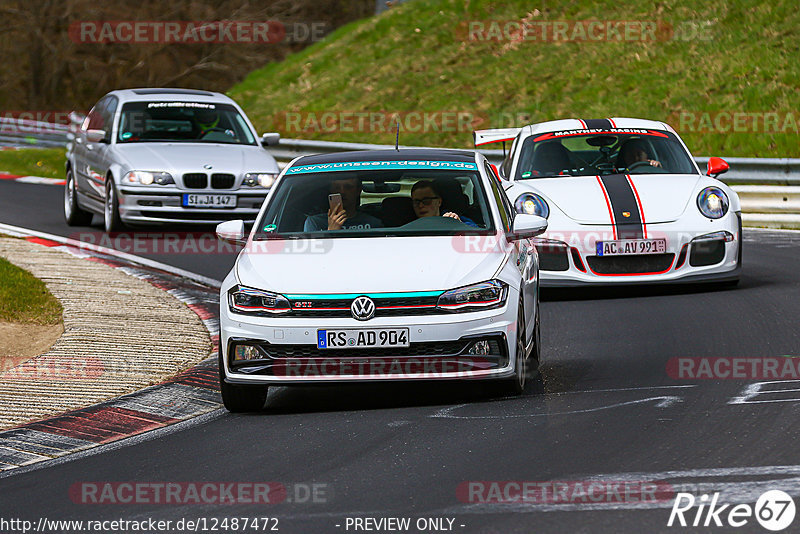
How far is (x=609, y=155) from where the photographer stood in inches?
503

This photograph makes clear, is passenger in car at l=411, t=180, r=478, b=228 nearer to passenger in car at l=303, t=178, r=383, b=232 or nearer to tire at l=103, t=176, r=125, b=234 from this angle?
passenger in car at l=303, t=178, r=383, b=232

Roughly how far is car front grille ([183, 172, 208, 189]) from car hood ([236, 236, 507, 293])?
7.90 metres

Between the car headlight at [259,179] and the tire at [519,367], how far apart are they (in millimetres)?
8490

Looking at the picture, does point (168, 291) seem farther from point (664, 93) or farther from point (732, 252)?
point (664, 93)

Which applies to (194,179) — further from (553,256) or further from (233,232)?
(233,232)

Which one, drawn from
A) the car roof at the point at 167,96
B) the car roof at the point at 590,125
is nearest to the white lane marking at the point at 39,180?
the car roof at the point at 167,96

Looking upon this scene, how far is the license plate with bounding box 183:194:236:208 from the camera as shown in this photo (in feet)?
52.0

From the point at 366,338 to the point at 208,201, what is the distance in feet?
29.2

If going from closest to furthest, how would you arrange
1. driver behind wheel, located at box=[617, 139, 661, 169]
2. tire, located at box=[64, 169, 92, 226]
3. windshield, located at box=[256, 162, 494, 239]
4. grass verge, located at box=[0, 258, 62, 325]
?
windshield, located at box=[256, 162, 494, 239] → grass verge, located at box=[0, 258, 62, 325] → driver behind wheel, located at box=[617, 139, 661, 169] → tire, located at box=[64, 169, 92, 226]

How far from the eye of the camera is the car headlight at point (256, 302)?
7430 mm

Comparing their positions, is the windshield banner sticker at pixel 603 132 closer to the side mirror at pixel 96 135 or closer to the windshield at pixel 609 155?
the windshield at pixel 609 155

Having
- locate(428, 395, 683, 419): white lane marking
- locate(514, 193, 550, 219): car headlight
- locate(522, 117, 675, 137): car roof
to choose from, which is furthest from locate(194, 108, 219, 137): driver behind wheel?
locate(428, 395, 683, 419): white lane marking

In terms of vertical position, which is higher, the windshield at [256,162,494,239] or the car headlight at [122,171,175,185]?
the windshield at [256,162,494,239]

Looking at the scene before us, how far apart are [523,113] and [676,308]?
16190 millimetres
